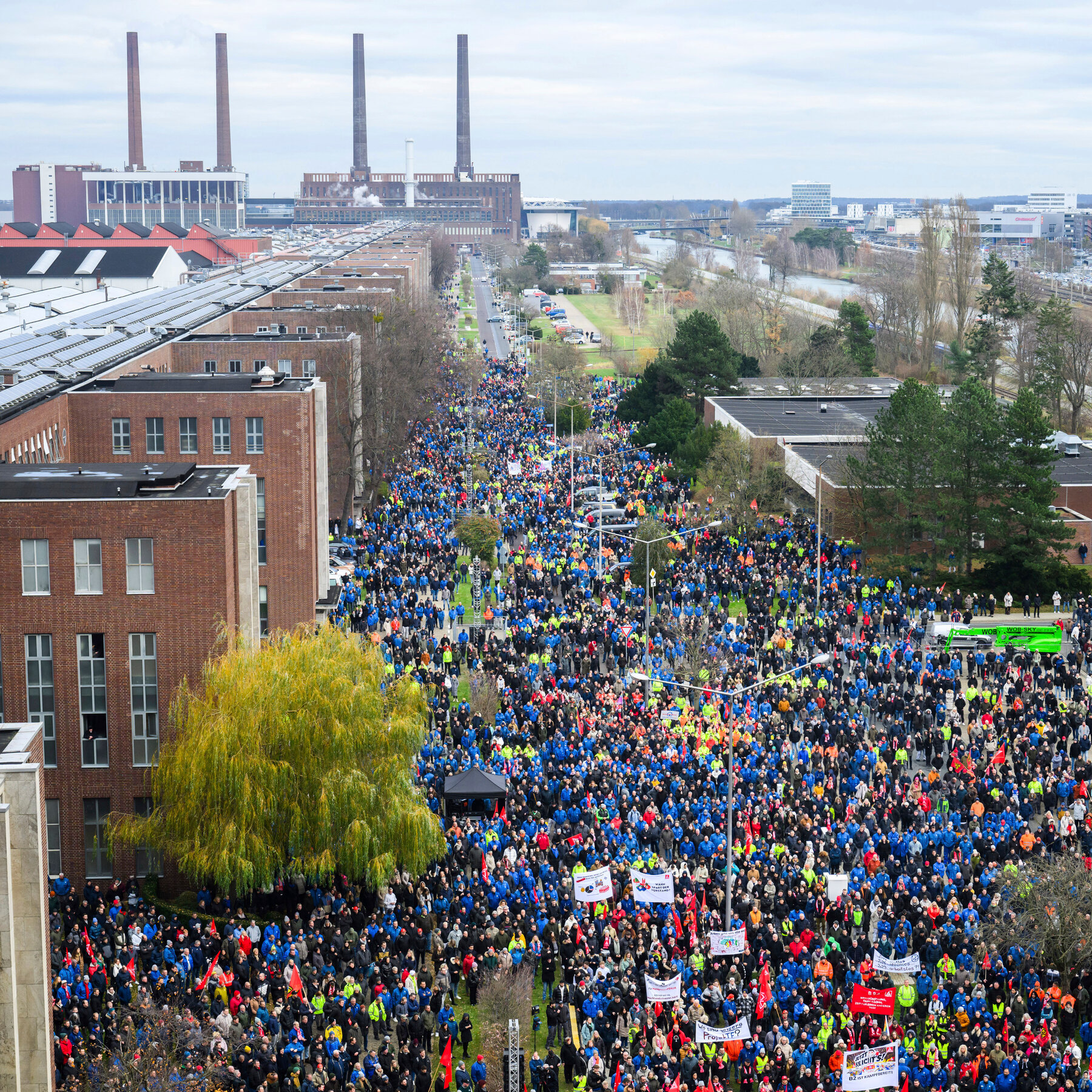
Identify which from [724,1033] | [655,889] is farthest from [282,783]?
[724,1033]

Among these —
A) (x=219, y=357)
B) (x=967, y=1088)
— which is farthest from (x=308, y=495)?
(x=967, y=1088)

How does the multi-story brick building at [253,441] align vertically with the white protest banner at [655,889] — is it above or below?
above

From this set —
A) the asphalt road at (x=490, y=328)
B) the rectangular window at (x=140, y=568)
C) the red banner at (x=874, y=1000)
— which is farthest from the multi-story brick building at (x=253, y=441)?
the asphalt road at (x=490, y=328)

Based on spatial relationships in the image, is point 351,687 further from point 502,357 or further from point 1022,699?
point 502,357

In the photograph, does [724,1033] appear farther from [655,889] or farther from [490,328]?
[490,328]

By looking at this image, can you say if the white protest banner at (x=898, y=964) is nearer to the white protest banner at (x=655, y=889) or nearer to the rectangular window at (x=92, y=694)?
the white protest banner at (x=655, y=889)

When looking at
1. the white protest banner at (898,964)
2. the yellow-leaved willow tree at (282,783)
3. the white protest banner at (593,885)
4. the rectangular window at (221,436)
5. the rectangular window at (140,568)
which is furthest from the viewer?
the rectangular window at (221,436)

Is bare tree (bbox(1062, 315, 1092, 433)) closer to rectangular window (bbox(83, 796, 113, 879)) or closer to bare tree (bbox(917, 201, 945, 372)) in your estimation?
bare tree (bbox(917, 201, 945, 372))
